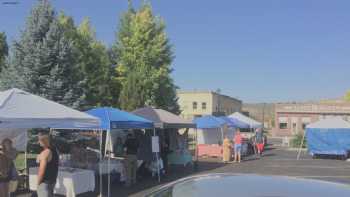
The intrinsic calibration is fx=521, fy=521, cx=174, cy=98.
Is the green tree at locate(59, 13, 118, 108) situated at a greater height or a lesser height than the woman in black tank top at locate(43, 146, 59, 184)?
greater

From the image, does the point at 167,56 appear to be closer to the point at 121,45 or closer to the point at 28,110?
the point at 121,45

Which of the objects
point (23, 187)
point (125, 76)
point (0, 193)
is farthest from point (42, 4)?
point (0, 193)

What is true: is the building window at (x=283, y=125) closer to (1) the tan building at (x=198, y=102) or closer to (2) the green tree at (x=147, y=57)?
(1) the tan building at (x=198, y=102)

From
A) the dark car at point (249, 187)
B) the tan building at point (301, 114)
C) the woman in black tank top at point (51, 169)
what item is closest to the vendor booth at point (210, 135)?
the woman in black tank top at point (51, 169)

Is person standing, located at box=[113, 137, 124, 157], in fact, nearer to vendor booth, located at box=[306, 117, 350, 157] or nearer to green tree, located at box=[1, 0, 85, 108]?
green tree, located at box=[1, 0, 85, 108]

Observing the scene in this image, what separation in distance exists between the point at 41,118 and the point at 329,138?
2585 centimetres

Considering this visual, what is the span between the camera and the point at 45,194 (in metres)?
9.92

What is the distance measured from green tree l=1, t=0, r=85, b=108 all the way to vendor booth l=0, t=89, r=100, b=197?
13.1 m

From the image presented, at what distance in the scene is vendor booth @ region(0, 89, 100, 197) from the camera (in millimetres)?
11439

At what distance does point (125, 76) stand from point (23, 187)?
25.7m

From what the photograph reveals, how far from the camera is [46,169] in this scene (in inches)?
391

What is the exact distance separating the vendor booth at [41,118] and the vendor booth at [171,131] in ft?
19.1

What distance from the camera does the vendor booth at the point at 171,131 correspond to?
19.6 m

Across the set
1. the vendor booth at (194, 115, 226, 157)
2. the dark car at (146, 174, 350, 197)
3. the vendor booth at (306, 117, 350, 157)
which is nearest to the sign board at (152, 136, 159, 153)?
the vendor booth at (194, 115, 226, 157)
